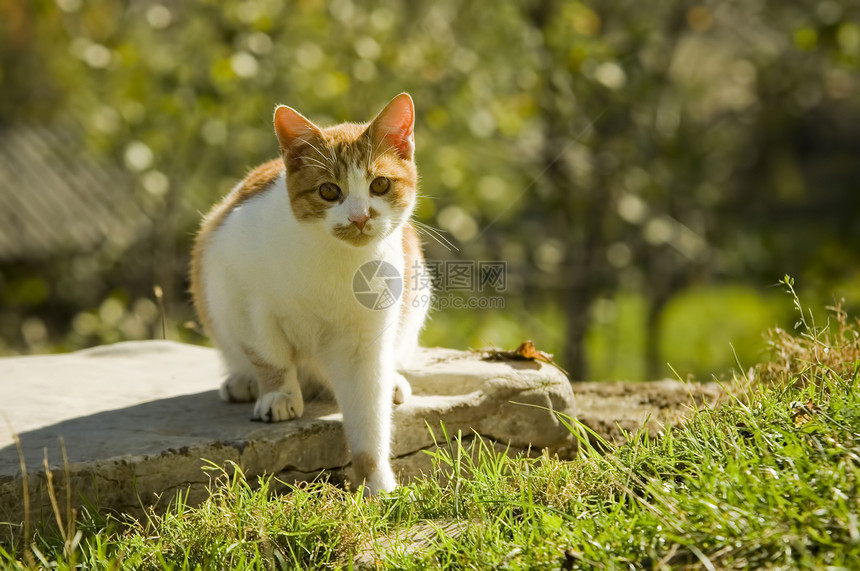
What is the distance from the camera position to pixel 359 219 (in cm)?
280

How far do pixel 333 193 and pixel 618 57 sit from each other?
10.6ft

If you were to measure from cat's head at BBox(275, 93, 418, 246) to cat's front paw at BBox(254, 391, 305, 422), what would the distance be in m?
0.65

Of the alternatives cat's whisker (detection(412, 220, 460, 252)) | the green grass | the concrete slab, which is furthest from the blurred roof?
the green grass

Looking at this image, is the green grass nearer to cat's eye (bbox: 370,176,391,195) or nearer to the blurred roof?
cat's eye (bbox: 370,176,391,195)

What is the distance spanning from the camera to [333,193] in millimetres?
2908

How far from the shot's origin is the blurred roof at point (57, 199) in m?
8.06

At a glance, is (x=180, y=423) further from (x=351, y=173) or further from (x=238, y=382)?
(x=351, y=173)

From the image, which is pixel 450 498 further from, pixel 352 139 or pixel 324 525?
pixel 352 139

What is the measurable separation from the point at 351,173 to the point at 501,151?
13.4 feet

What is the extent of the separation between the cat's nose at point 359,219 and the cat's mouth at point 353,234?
1cm

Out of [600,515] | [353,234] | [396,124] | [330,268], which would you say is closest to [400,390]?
[330,268]

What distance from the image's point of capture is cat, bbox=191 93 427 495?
291cm

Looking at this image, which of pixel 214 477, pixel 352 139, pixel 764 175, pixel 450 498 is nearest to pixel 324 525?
pixel 450 498

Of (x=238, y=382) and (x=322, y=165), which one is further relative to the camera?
(x=238, y=382)
